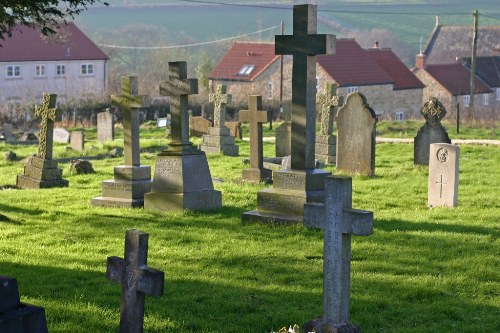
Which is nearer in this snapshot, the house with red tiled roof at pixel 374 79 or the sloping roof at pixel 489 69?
the house with red tiled roof at pixel 374 79

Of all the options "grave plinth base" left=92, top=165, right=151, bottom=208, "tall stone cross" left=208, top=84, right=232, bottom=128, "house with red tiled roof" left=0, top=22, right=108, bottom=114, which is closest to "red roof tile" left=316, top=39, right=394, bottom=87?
"house with red tiled roof" left=0, top=22, right=108, bottom=114

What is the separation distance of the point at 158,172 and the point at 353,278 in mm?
5490

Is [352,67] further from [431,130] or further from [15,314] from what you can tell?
[15,314]

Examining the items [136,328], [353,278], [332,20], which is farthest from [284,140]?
[332,20]

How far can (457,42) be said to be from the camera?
284 feet

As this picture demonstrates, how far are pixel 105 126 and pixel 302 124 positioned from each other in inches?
798

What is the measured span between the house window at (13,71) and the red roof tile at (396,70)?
77.9ft

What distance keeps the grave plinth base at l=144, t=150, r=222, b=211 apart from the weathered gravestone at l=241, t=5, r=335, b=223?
1.57 m

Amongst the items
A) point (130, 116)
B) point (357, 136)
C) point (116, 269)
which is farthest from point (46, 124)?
point (116, 269)

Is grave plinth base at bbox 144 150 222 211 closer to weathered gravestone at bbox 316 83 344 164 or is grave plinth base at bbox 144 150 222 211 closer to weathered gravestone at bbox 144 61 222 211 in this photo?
weathered gravestone at bbox 144 61 222 211

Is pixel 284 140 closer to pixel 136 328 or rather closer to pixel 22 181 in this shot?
pixel 22 181

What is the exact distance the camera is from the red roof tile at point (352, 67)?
5919cm

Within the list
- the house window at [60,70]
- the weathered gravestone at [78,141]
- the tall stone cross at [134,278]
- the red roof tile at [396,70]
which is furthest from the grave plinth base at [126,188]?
the house window at [60,70]

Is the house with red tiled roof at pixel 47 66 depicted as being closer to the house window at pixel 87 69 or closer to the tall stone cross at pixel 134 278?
the house window at pixel 87 69
